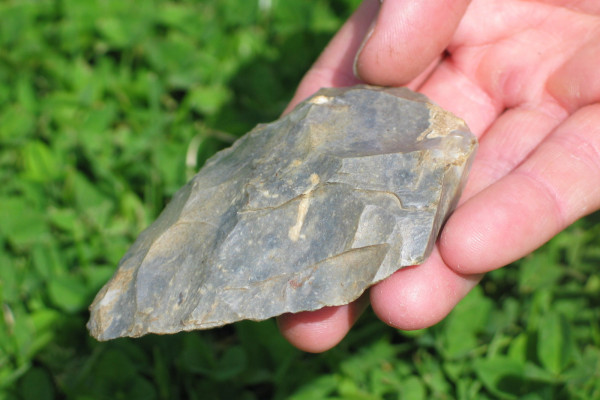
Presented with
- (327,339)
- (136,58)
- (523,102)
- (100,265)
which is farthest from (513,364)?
(136,58)

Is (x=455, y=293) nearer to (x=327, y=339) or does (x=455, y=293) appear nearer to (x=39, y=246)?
(x=327, y=339)

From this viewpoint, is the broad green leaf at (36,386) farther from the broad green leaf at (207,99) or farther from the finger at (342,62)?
the broad green leaf at (207,99)

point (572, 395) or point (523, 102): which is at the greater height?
point (523, 102)

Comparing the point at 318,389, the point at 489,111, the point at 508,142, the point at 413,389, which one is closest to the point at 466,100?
the point at 489,111

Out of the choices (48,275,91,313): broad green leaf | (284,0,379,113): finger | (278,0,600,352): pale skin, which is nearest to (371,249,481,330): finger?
(278,0,600,352): pale skin

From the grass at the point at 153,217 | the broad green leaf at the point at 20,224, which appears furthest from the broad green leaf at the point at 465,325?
the broad green leaf at the point at 20,224

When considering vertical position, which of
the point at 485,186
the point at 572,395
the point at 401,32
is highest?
the point at 401,32

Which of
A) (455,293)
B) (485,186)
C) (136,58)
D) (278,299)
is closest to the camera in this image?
(278,299)
